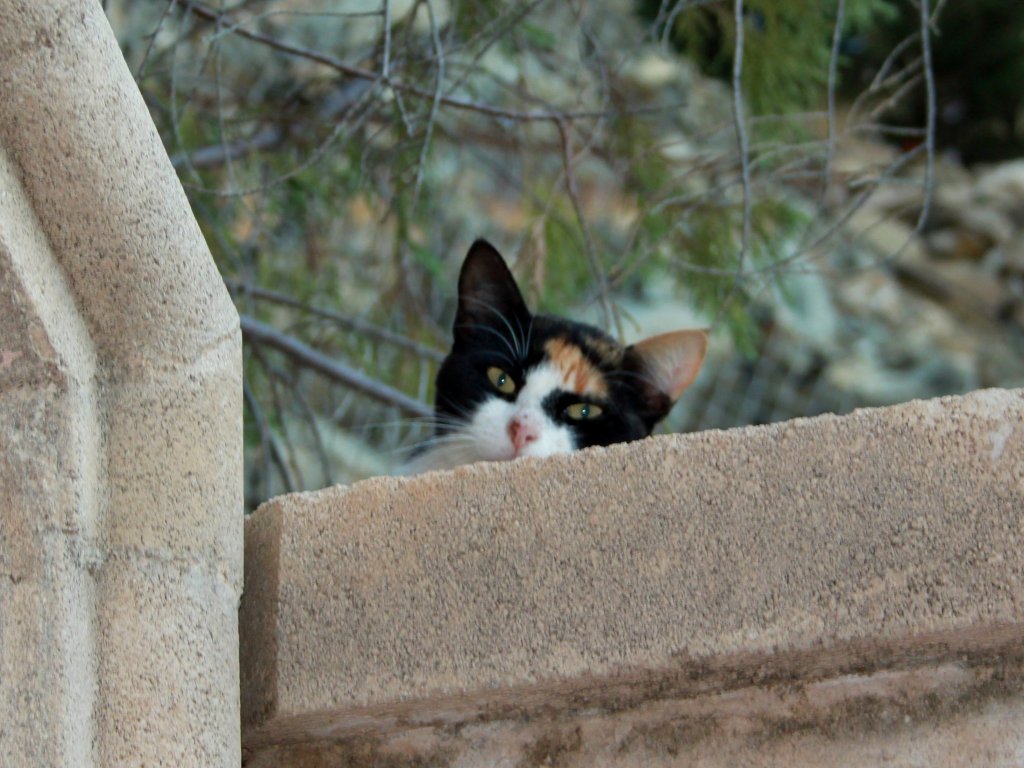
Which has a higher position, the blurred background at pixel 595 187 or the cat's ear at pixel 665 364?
the blurred background at pixel 595 187

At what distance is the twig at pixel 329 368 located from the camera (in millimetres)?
2570

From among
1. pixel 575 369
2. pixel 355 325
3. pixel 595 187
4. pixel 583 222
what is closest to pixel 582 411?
pixel 575 369

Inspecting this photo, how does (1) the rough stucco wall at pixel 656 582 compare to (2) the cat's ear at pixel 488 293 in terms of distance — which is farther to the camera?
(2) the cat's ear at pixel 488 293

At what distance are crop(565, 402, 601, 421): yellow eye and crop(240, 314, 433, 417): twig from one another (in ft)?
2.04

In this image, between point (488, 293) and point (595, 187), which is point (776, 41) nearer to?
point (488, 293)

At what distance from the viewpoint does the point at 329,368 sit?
265 centimetres

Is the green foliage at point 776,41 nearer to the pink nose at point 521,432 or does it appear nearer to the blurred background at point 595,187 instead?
the blurred background at point 595,187

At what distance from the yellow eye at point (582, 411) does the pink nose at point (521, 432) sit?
0.08 metres

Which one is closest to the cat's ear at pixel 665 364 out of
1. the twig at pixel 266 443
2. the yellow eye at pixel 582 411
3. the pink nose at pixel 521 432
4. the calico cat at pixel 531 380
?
the calico cat at pixel 531 380

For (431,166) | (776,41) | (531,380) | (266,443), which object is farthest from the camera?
(431,166)

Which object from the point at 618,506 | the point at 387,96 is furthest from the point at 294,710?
the point at 387,96

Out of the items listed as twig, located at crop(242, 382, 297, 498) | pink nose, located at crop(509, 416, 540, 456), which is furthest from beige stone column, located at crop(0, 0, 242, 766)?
twig, located at crop(242, 382, 297, 498)

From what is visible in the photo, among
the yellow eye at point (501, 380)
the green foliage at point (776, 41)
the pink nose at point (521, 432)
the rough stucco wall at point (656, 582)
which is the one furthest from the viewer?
the green foliage at point (776, 41)

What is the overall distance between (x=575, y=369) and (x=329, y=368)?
79 cm
